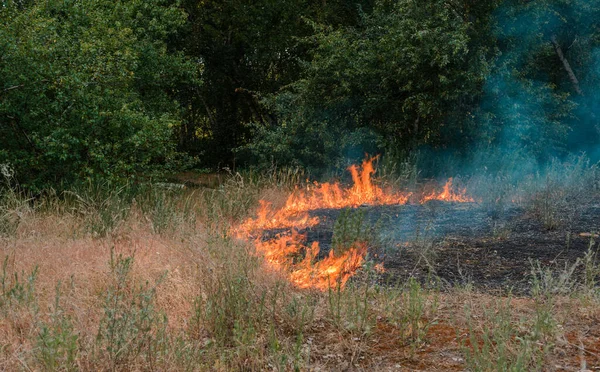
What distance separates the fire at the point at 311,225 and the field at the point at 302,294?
33 mm

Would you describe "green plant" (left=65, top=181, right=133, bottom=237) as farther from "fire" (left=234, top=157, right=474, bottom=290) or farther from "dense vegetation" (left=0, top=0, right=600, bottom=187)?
"fire" (left=234, top=157, right=474, bottom=290)

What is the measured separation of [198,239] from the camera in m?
5.51

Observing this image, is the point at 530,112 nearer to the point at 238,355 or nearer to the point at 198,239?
the point at 198,239

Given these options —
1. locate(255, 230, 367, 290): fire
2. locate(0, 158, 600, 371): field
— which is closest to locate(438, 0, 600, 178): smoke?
locate(0, 158, 600, 371): field

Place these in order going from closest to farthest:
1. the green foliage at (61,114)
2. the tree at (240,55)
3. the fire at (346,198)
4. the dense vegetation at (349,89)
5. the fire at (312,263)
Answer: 1. the fire at (312,263)
2. the green foliage at (61,114)
3. the dense vegetation at (349,89)
4. the fire at (346,198)
5. the tree at (240,55)

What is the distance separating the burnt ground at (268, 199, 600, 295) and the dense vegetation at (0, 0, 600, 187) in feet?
11.1

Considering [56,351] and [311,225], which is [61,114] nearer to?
[311,225]

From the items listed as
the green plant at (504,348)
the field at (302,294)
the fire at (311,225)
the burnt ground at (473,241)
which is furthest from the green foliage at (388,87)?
the green plant at (504,348)

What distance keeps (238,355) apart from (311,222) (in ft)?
15.5

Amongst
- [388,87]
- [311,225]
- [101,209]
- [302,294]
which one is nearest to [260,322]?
[302,294]

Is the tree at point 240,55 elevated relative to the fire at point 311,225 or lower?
elevated

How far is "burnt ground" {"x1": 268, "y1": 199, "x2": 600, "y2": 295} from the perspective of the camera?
553 cm

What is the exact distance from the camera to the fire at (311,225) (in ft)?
17.6

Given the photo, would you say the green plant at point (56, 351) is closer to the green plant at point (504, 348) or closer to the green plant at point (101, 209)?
the green plant at point (504, 348)
